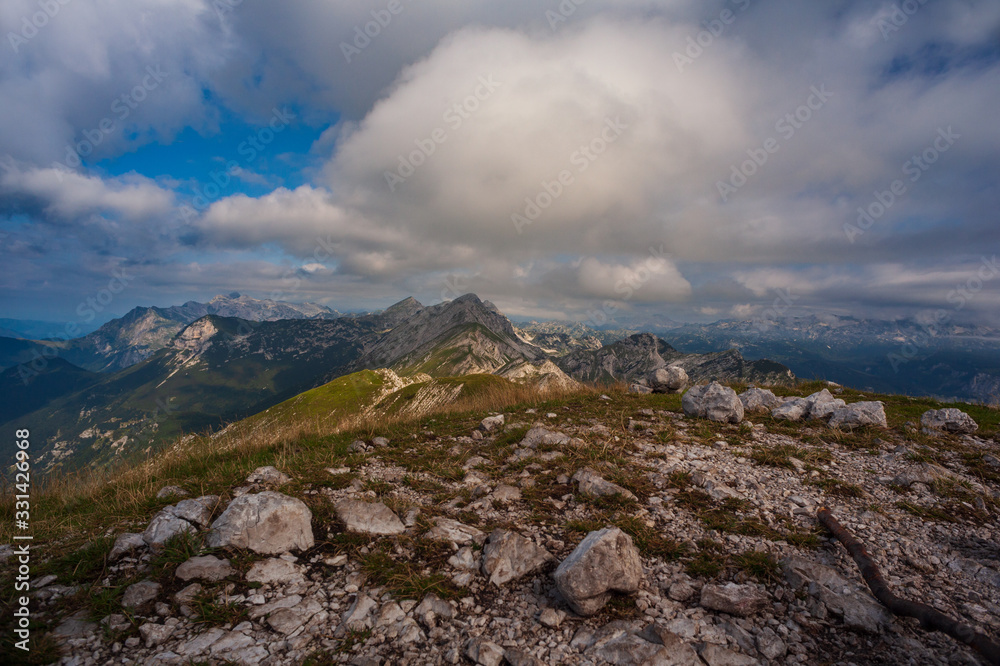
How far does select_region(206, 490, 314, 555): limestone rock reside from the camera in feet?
18.7

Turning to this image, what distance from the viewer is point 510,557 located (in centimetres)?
566

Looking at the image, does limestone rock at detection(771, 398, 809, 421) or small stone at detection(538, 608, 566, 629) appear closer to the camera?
small stone at detection(538, 608, 566, 629)

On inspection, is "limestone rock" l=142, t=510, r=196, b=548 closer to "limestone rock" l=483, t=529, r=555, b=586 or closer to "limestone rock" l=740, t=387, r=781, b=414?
"limestone rock" l=483, t=529, r=555, b=586

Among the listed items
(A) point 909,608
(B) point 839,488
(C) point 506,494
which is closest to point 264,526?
(C) point 506,494

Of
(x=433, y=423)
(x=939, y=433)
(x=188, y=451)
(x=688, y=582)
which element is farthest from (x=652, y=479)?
(x=188, y=451)

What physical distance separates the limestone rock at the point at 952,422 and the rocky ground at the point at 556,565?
2.84m

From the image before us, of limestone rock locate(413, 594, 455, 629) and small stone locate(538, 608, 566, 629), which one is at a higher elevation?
limestone rock locate(413, 594, 455, 629)

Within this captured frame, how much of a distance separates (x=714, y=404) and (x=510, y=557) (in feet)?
32.5

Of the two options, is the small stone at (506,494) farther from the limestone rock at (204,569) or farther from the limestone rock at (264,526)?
the limestone rock at (204,569)

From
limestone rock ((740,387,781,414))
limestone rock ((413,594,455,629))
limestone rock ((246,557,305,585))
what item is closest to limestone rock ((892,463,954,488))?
limestone rock ((740,387,781,414))

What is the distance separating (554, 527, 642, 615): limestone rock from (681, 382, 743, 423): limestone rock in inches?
344

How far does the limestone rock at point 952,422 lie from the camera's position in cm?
1146

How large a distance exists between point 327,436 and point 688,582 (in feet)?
33.4

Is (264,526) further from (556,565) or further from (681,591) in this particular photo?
(681,591)
